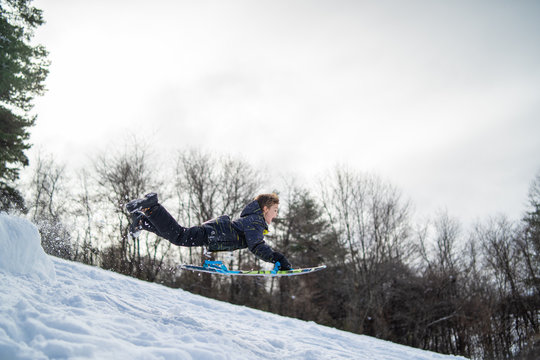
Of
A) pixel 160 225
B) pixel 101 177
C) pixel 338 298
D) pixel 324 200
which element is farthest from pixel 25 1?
pixel 338 298

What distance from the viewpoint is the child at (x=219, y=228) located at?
13.3ft

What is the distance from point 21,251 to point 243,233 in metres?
2.81

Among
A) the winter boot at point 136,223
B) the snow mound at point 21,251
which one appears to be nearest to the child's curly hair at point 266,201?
the winter boot at point 136,223

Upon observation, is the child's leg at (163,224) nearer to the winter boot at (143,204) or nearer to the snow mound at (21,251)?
the winter boot at (143,204)

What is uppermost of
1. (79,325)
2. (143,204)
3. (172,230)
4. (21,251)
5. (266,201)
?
(266,201)

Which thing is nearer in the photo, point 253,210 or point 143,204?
point 143,204

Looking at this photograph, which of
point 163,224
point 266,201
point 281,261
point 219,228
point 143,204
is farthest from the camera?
point 266,201

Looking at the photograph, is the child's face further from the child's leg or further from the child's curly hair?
the child's leg

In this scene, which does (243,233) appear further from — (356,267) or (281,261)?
(356,267)

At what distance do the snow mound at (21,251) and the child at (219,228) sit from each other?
111 centimetres

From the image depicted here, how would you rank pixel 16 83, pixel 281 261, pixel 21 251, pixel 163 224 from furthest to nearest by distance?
pixel 16 83
pixel 281 261
pixel 163 224
pixel 21 251

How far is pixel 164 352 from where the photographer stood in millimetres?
2361

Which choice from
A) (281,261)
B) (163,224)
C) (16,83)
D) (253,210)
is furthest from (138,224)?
(16,83)

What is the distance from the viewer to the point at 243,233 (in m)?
4.61
